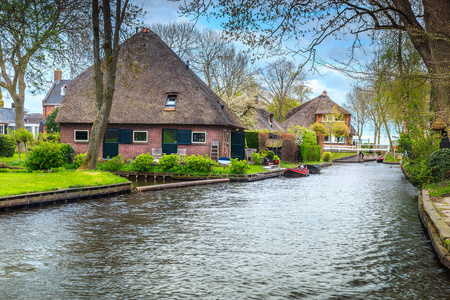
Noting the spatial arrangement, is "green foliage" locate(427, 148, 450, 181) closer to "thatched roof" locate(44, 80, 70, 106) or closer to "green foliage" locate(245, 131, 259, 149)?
"green foliage" locate(245, 131, 259, 149)

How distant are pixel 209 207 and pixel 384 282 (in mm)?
7810

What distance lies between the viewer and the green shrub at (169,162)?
2394 centimetres

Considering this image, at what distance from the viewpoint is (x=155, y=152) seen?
29.1 m

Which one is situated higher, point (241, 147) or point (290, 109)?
point (290, 109)

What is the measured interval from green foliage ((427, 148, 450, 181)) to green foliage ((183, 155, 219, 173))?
11127 millimetres

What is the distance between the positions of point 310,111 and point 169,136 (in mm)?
43669

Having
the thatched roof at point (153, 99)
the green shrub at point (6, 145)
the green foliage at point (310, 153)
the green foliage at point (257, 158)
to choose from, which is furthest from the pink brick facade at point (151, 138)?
the green foliage at point (310, 153)

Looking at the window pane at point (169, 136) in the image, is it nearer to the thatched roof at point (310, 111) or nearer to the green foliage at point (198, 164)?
the green foliage at point (198, 164)

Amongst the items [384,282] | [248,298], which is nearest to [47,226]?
[248,298]

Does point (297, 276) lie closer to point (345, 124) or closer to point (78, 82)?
point (78, 82)

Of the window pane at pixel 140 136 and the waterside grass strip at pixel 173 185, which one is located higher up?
the window pane at pixel 140 136

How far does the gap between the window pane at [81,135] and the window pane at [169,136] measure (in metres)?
5.33

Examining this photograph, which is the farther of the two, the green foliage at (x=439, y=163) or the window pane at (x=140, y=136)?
the window pane at (x=140, y=136)

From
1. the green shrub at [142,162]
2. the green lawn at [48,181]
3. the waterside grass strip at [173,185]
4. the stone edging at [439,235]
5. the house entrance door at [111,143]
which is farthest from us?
the house entrance door at [111,143]
